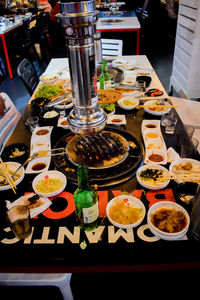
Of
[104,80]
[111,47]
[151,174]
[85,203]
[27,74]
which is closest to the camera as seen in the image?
[85,203]

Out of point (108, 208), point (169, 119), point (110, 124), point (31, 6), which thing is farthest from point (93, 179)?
point (31, 6)

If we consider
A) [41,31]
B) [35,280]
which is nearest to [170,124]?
[35,280]

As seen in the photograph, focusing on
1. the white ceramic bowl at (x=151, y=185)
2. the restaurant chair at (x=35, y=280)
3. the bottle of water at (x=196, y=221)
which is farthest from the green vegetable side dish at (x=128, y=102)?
the restaurant chair at (x=35, y=280)

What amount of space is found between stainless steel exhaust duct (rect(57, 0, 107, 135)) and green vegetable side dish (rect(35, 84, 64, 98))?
1668 mm

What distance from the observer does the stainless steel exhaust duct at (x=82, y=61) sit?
99 centimetres

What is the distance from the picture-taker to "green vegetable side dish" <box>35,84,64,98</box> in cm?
288

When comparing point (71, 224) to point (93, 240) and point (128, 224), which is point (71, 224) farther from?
point (128, 224)

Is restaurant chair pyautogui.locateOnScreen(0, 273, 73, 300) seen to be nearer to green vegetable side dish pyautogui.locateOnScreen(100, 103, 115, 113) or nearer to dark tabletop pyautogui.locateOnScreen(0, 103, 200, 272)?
dark tabletop pyautogui.locateOnScreen(0, 103, 200, 272)

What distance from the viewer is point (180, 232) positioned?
4.11 ft

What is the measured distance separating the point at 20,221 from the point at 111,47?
3942 mm

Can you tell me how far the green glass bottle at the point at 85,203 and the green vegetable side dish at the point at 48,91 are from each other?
1.82 m

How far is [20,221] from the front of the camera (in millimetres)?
1292

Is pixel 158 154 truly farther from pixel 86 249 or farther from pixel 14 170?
pixel 14 170

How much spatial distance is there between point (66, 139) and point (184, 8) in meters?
3.91
